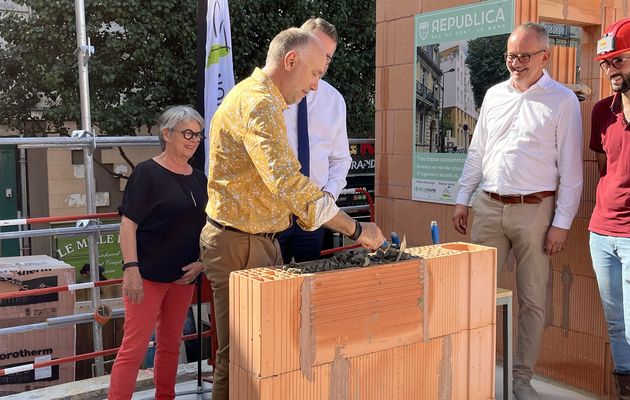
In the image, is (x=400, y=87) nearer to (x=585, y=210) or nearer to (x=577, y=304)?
(x=585, y=210)

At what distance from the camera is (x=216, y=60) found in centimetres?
438

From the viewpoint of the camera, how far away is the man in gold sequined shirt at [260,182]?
7.25 ft

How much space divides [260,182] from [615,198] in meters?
1.76

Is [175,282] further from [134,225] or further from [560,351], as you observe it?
[560,351]

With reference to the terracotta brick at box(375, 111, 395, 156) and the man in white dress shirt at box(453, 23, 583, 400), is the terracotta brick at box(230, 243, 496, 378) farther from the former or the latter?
the terracotta brick at box(375, 111, 395, 156)

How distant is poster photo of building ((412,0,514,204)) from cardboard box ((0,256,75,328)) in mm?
2836

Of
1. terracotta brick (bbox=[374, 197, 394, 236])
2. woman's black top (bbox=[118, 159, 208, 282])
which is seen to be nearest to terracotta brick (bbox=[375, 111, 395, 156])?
terracotta brick (bbox=[374, 197, 394, 236])

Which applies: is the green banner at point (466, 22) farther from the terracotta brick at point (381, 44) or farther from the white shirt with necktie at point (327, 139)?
the white shirt with necktie at point (327, 139)

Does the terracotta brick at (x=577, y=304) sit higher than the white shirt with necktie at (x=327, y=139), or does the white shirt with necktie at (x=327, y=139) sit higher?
the white shirt with necktie at (x=327, y=139)

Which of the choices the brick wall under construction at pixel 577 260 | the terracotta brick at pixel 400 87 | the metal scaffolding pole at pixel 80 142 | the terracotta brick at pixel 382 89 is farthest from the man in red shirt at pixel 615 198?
the metal scaffolding pole at pixel 80 142

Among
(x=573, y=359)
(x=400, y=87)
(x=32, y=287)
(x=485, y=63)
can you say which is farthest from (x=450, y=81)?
(x=32, y=287)

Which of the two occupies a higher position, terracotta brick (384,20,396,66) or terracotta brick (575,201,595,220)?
A: terracotta brick (384,20,396,66)

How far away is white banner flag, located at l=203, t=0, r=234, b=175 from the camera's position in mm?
4375

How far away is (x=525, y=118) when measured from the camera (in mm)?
3434
